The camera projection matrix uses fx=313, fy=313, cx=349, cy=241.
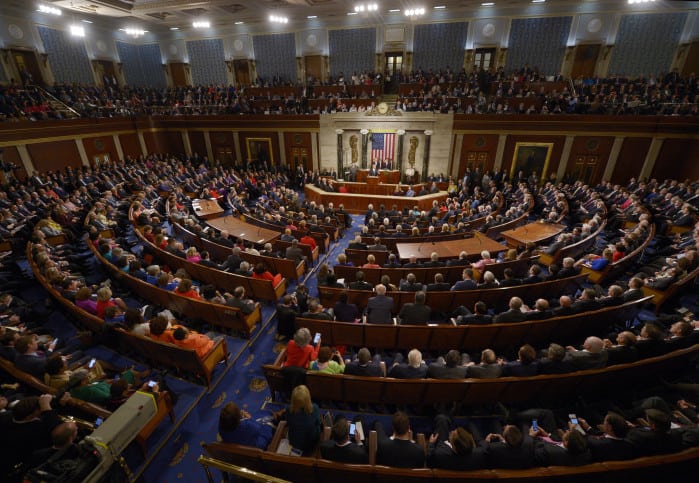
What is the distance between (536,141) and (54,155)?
23.2 metres

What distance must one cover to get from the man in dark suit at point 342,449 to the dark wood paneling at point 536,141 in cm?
1612

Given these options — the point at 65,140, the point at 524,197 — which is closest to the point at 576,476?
the point at 524,197

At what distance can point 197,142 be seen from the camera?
66.0 ft

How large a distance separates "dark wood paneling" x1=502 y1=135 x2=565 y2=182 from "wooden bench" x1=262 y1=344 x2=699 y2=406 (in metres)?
13.6

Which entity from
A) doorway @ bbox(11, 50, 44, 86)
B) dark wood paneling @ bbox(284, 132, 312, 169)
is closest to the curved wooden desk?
dark wood paneling @ bbox(284, 132, 312, 169)

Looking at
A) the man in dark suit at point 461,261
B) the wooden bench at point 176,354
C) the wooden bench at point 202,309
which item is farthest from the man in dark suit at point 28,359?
the man in dark suit at point 461,261

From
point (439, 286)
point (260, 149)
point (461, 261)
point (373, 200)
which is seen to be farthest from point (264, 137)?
point (439, 286)

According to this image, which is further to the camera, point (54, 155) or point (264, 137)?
point (264, 137)

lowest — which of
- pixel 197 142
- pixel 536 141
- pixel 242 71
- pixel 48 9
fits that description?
pixel 197 142

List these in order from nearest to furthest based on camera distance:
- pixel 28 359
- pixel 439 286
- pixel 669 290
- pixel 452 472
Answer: pixel 452 472
pixel 28 359
pixel 669 290
pixel 439 286

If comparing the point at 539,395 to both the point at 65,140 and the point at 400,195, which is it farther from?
the point at 65,140

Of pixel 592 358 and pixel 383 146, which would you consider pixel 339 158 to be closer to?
pixel 383 146

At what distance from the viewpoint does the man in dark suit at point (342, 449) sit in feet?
8.57

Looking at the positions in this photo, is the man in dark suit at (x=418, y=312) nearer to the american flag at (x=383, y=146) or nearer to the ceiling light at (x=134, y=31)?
the american flag at (x=383, y=146)
